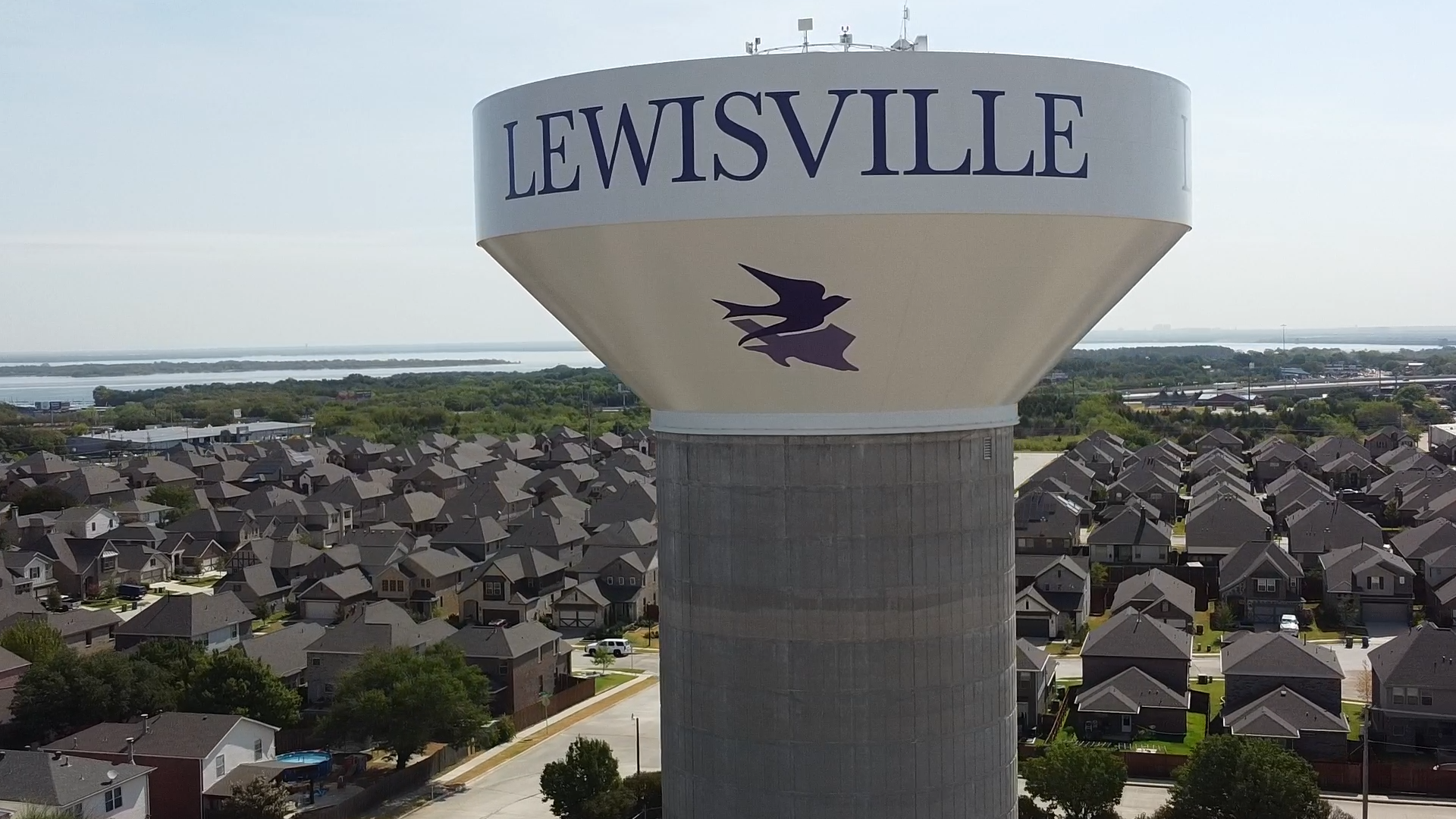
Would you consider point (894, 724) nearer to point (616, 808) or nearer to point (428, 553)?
point (616, 808)

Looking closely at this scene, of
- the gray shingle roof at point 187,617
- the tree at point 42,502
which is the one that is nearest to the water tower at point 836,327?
the gray shingle roof at point 187,617

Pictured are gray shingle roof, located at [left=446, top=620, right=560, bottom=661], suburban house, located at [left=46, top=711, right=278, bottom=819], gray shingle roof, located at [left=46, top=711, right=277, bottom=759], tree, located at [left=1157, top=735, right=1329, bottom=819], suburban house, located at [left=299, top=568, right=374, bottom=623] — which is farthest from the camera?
suburban house, located at [left=299, top=568, right=374, bottom=623]

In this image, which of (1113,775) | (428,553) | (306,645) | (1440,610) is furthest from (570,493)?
(1113,775)

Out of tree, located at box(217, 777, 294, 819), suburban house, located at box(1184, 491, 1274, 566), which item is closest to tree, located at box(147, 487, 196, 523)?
tree, located at box(217, 777, 294, 819)

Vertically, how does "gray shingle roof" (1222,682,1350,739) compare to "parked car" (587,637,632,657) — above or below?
above

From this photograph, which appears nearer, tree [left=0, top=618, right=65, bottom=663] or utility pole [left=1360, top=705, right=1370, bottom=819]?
utility pole [left=1360, top=705, right=1370, bottom=819]

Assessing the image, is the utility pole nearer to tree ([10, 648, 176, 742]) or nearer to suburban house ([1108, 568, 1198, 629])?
suburban house ([1108, 568, 1198, 629])

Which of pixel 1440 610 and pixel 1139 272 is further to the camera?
pixel 1440 610

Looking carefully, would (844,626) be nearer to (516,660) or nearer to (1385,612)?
(516,660)
